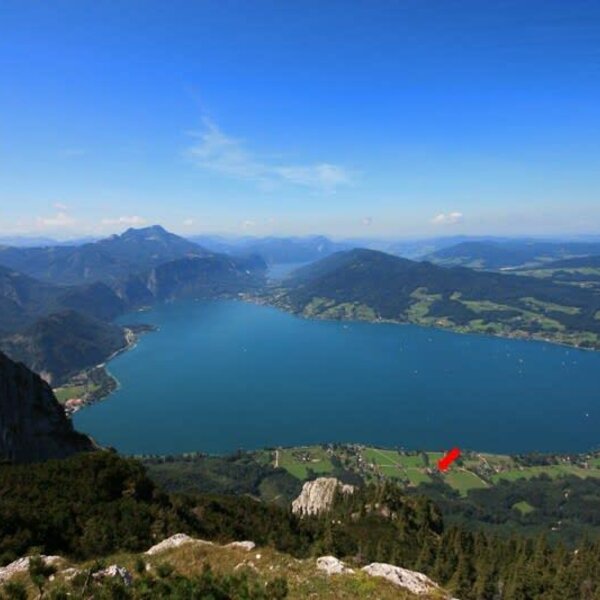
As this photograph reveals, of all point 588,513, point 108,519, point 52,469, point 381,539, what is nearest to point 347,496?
point 381,539

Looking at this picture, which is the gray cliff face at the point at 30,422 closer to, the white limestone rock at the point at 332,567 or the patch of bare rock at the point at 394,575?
the white limestone rock at the point at 332,567

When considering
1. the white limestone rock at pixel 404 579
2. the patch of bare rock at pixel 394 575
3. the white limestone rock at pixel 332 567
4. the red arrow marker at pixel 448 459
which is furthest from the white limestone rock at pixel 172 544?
the red arrow marker at pixel 448 459

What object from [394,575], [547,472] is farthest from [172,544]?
[547,472]

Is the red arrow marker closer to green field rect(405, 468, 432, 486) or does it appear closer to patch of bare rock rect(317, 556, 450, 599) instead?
green field rect(405, 468, 432, 486)

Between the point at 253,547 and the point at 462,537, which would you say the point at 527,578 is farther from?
the point at 253,547

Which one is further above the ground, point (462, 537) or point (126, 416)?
point (462, 537)

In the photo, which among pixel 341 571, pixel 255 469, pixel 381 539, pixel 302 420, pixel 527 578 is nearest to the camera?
pixel 341 571
